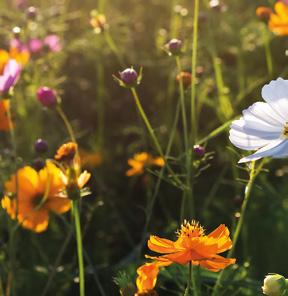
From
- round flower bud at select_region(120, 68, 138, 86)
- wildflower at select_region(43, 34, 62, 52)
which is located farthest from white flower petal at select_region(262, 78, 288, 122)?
wildflower at select_region(43, 34, 62, 52)

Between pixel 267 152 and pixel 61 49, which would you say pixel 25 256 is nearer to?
pixel 61 49

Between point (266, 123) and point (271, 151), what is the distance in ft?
0.36

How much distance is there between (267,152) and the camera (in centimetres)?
62

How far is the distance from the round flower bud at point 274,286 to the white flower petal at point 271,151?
0.10 m

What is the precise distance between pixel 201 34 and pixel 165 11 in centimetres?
29

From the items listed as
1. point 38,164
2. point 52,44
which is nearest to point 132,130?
point 52,44

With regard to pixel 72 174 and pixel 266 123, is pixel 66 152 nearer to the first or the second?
pixel 72 174

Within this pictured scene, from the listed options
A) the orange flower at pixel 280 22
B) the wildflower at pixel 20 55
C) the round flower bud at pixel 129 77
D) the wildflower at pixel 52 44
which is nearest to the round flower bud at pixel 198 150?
the round flower bud at pixel 129 77

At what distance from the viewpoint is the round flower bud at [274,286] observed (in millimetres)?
590

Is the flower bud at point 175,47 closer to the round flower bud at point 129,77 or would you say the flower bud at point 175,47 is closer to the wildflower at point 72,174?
the round flower bud at point 129,77

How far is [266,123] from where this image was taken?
0.72 metres

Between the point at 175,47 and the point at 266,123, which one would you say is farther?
the point at 175,47

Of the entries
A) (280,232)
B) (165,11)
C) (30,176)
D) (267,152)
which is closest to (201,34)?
(165,11)

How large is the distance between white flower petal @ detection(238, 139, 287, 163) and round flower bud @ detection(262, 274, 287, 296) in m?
0.10
